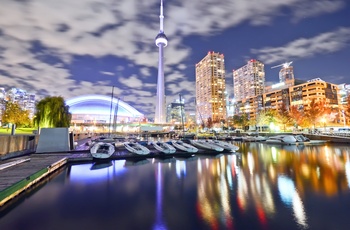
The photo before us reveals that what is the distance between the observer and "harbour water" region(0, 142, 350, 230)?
876cm

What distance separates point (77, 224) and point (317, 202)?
12.9 metres

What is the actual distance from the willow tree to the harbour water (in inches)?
1162

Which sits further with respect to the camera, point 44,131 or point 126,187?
point 44,131

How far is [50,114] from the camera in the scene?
43000 mm

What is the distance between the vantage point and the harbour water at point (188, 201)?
8.76 meters

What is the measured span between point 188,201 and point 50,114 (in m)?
43.5

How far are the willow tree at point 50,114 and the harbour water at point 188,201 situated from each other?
29521mm

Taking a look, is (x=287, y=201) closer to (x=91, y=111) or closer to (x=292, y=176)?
(x=292, y=176)

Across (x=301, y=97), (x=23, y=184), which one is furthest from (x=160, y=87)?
(x=23, y=184)

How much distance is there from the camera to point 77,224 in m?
8.74

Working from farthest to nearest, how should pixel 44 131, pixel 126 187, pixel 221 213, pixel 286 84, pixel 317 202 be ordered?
pixel 286 84
pixel 44 131
pixel 126 187
pixel 317 202
pixel 221 213

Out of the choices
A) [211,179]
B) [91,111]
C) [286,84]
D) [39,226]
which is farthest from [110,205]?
[286,84]

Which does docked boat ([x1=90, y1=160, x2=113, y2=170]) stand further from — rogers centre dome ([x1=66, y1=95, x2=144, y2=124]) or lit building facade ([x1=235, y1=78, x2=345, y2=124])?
rogers centre dome ([x1=66, y1=95, x2=144, y2=124])

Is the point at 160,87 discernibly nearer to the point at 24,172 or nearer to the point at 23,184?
the point at 24,172
